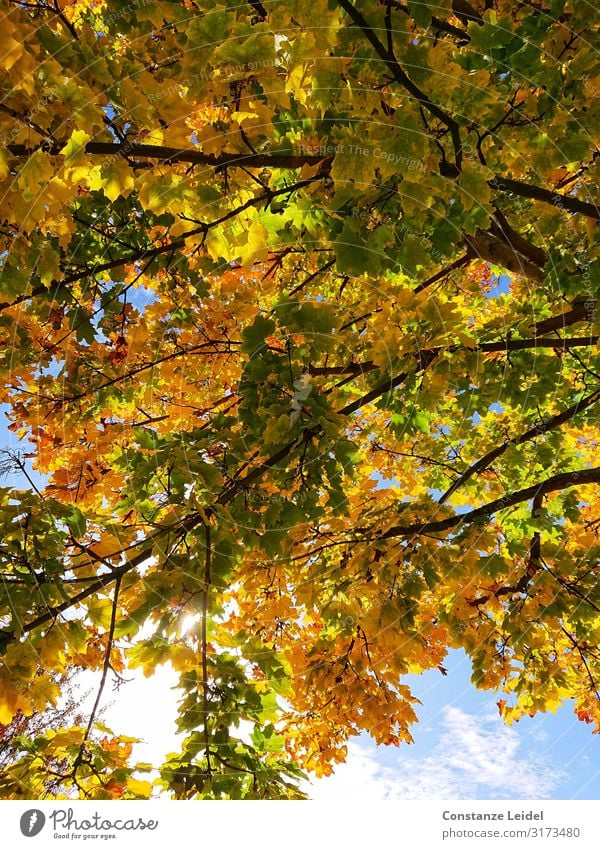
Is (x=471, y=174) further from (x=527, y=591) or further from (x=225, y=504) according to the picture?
(x=527, y=591)

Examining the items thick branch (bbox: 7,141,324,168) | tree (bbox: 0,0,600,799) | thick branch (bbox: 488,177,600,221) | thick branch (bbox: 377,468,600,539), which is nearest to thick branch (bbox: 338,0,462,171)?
tree (bbox: 0,0,600,799)

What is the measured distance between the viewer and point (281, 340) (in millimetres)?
3969

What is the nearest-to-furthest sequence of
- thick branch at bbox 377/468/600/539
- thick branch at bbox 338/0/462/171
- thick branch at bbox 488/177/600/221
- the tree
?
thick branch at bbox 338/0/462/171
the tree
thick branch at bbox 488/177/600/221
thick branch at bbox 377/468/600/539

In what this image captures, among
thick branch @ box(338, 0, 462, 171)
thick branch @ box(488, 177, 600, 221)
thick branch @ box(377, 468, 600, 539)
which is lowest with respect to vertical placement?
thick branch @ box(377, 468, 600, 539)

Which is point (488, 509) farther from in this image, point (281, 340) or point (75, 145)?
point (75, 145)

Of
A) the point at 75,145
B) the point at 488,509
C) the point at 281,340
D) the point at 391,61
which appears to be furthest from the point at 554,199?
the point at 75,145

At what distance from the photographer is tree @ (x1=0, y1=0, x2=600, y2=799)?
244 centimetres

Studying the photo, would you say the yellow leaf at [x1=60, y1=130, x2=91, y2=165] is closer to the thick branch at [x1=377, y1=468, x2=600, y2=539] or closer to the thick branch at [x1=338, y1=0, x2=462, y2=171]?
the thick branch at [x1=338, y1=0, x2=462, y2=171]

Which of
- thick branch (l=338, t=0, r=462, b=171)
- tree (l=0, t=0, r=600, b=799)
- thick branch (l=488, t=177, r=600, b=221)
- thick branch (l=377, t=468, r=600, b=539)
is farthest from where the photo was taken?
thick branch (l=377, t=468, r=600, b=539)

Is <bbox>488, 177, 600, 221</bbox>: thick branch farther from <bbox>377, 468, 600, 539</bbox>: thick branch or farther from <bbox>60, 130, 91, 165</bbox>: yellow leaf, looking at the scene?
<bbox>377, 468, 600, 539</bbox>: thick branch

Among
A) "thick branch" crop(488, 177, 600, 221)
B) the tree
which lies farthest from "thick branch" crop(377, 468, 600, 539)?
"thick branch" crop(488, 177, 600, 221)

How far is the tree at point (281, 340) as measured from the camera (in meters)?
2.44

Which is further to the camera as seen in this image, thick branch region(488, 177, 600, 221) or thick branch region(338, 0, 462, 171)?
thick branch region(488, 177, 600, 221)

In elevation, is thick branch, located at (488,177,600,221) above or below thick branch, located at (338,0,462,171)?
above
